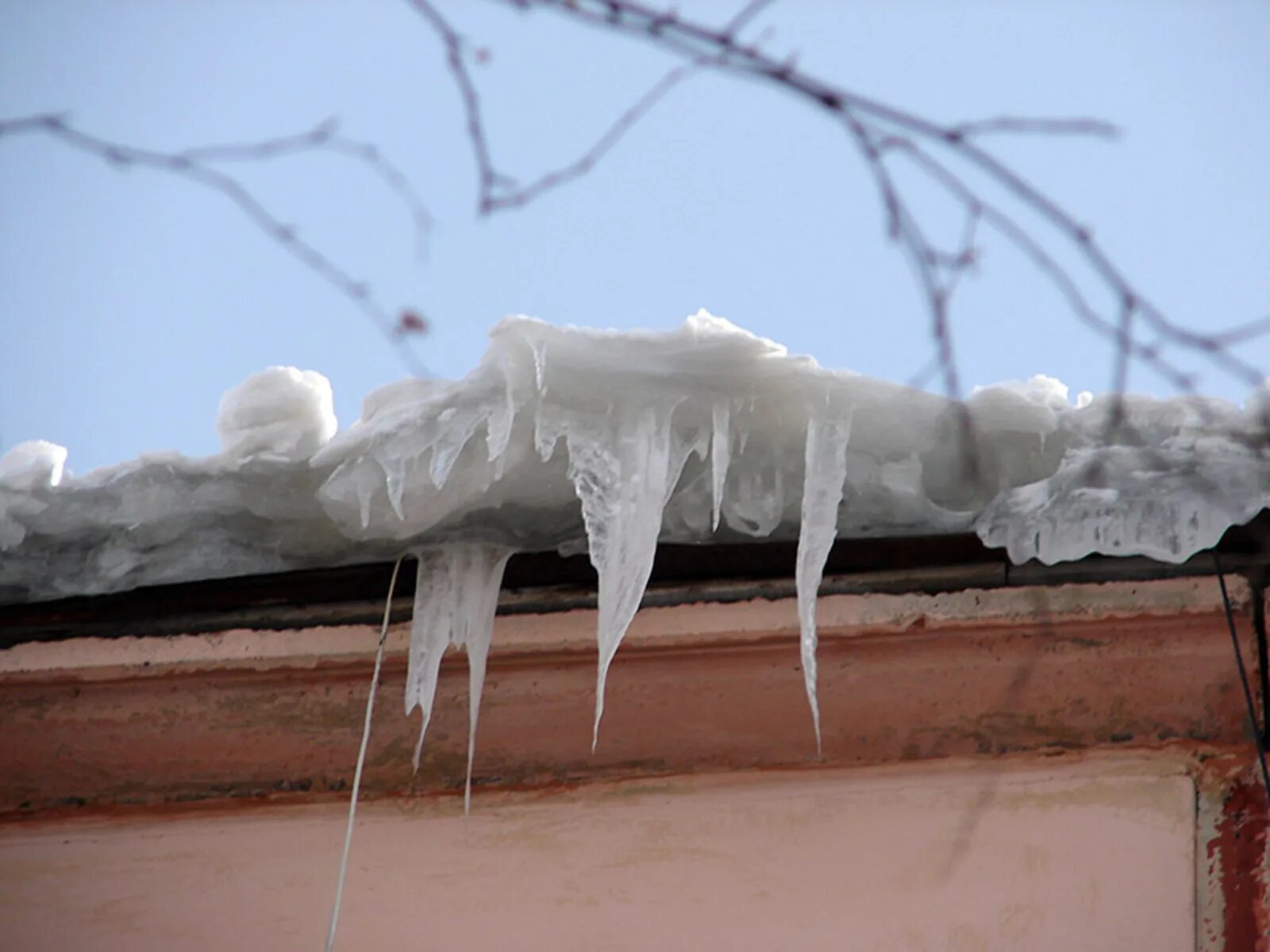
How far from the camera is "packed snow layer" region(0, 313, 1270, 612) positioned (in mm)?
1894

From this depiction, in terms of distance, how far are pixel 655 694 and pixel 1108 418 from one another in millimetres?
704

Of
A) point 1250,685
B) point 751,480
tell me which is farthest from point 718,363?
point 1250,685

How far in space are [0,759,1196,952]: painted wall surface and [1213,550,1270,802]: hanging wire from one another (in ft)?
0.34

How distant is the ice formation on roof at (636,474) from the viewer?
6.22ft

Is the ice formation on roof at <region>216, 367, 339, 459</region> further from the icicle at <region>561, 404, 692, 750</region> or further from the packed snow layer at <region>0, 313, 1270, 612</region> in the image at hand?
the icicle at <region>561, 404, 692, 750</region>

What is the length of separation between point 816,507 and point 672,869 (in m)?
0.57

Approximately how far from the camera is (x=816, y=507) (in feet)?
6.38

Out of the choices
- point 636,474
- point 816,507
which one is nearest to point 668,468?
point 636,474

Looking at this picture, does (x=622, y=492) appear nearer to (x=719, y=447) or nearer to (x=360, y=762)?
(x=719, y=447)

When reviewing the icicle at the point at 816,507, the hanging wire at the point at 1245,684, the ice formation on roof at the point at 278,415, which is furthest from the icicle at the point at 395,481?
the hanging wire at the point at 1245,684

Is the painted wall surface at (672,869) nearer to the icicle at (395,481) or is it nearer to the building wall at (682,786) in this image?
the building wall at (682,786)

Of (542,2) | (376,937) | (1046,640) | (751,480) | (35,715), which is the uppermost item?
(542,2)

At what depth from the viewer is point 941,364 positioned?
1794 millimetres

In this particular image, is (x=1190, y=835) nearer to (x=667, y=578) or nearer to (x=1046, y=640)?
(x=1046, y=640)
